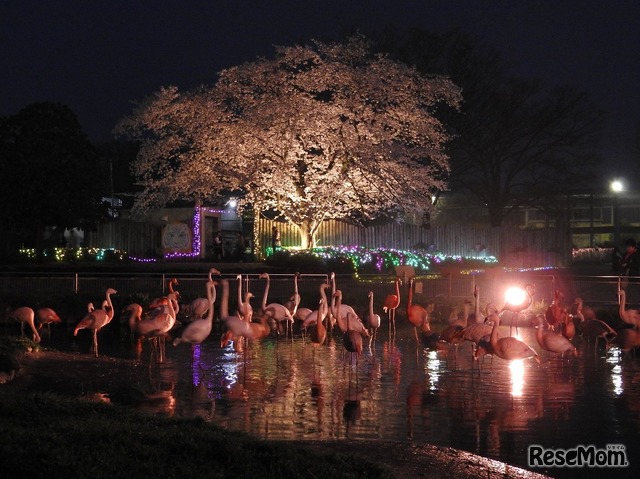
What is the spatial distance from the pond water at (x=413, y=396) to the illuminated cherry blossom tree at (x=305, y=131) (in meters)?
18.6

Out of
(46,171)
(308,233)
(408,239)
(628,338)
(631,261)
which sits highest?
(46,171)

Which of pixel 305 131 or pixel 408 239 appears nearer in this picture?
pixel 305 131

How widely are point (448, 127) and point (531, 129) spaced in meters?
5.54

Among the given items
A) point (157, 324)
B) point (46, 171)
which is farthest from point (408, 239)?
point (157, 324)

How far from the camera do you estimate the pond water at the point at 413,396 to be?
10.8m

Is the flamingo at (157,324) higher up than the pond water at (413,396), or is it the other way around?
the flamingo at (157,324)

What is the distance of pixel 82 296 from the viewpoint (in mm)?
25125

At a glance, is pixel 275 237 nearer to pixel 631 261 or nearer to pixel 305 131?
pixel 305 131

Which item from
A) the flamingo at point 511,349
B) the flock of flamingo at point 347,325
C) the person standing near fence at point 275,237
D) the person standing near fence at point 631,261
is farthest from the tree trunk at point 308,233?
the flamingo at point 511,349

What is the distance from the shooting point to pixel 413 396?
1344cm

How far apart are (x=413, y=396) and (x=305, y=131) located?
2435cm

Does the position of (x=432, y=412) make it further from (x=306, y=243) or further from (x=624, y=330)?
(x=306, y=243)

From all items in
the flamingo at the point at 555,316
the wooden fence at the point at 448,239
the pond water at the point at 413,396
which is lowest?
the pond water at the point at 413,396

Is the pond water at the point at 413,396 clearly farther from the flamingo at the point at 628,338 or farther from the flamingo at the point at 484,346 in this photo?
the flamingo at the point at 484,346
